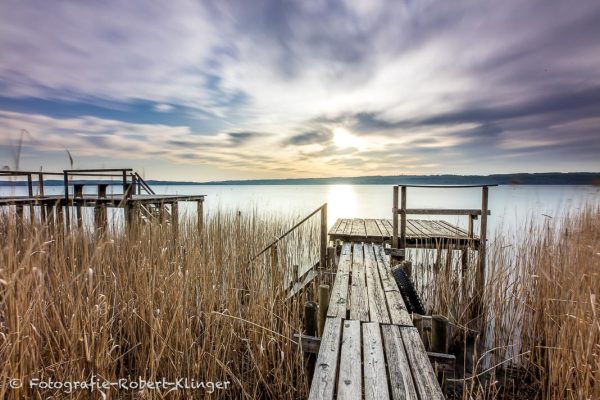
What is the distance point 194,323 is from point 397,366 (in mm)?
2193

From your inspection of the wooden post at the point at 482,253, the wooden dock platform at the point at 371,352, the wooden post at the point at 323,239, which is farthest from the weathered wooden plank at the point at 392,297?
the wooden post at the point at 482,253

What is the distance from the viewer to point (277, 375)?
9.32ft

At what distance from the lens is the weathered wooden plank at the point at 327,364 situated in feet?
6.19

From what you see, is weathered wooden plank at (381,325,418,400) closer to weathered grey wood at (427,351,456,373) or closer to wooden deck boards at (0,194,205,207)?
weathered grey wood at (427,351,456,373)

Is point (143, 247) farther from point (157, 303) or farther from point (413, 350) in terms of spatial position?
point (413, 350)

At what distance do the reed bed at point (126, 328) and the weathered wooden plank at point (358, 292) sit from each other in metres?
0.75

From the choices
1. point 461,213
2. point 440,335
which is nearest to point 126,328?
point 440,335

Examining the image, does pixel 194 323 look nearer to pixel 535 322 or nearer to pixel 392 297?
pixel 392 297

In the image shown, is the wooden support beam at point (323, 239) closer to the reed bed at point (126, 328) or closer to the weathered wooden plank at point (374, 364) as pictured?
the reed bed at point (126, 328)

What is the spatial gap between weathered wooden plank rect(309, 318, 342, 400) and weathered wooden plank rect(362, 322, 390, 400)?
0.23 metres

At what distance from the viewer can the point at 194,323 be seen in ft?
10.3

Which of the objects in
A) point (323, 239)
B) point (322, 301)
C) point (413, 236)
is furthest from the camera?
point (413, 236)

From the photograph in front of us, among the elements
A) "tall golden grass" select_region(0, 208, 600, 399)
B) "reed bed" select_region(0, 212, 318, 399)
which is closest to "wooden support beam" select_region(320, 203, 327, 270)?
"tall golden grass" select_region(0, 208, 600, 399)


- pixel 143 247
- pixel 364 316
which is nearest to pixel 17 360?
pixel 143 247
